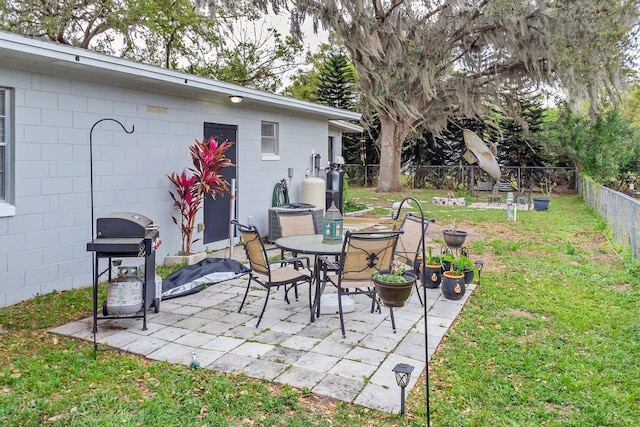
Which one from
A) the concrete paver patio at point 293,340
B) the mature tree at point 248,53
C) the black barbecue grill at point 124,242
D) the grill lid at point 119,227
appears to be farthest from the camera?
the mature tree at point 248,53

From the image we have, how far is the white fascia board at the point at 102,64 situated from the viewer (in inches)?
156

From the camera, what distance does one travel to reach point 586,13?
13016mm

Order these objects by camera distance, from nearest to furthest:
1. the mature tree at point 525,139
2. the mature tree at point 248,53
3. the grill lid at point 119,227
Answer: the grill lid at point 119,227, the mature tree at point 248,53, the mature tree at point 525,139

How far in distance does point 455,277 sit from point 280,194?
4649 mm

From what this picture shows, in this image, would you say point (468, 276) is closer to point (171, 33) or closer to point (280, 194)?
point (280, 194)

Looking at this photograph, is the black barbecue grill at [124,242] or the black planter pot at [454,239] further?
the black planter pot at [454,239]

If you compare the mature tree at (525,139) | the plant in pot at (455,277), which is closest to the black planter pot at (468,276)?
the plant in pot at (455,277)

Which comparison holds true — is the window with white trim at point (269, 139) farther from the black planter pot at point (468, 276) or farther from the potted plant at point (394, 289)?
the potted plant at point (394, 289)

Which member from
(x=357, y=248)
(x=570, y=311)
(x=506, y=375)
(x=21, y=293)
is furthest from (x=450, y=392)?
(x=21, y=293)

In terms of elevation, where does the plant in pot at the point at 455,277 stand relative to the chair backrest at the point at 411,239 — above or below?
below

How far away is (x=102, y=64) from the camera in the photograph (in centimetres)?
473

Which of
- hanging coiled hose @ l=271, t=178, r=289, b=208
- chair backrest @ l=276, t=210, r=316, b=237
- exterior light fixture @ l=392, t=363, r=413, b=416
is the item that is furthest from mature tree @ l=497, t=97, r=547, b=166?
exterior light fixture @ l=392, t=363, r=413, b=416

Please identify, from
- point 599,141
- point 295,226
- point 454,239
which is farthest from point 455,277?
point 599,141

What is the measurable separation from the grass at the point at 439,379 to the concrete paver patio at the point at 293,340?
12 centimetres
